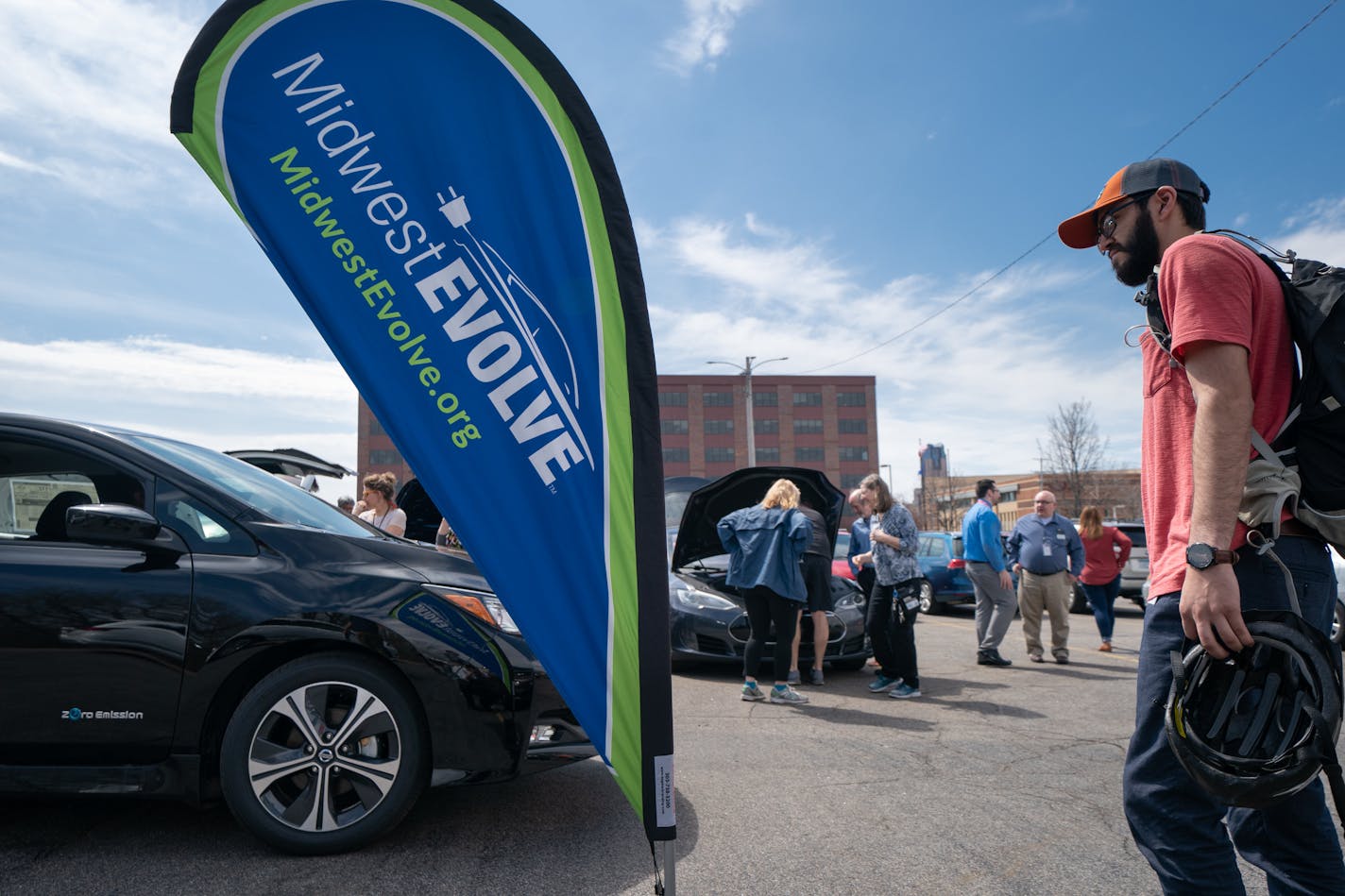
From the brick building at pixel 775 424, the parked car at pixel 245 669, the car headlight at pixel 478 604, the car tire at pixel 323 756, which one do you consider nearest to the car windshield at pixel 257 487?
the parked car at pixel 245 669

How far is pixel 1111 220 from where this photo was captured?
85.5 inches

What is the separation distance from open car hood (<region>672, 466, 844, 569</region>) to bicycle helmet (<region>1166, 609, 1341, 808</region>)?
583 cm

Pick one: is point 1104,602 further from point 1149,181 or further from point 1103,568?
point 1149,181

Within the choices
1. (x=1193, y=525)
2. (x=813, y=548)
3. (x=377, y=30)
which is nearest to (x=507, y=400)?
(x=377, y=30)

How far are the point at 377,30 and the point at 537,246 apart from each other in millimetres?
587

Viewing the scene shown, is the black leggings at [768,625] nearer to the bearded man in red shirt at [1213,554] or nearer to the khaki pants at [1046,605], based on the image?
the khaki pants at [1046,605]

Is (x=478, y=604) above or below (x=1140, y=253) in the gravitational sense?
below

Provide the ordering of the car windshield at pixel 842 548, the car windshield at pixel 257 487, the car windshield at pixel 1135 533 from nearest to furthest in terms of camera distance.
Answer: the car windshield at pixel 257 487 → the car windshield at pixel 842 548 → the car windshield at pixel 1135 533

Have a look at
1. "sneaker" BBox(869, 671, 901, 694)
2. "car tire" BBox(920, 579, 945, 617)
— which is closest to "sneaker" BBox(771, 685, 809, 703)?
"sneaker" BBox(869, 671, 901, 694)

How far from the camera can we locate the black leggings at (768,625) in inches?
254

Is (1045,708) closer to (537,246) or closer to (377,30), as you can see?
(537,246)

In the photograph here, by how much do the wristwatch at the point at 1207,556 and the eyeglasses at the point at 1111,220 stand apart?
85 cm

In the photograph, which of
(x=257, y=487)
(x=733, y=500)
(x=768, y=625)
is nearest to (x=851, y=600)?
(x=733, y=500)

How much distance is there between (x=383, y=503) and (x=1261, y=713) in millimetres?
7106
